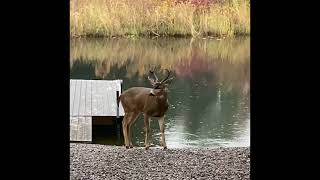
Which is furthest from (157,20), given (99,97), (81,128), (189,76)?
(81,128)

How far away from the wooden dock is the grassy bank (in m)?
5.71

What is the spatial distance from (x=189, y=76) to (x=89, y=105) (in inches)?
107

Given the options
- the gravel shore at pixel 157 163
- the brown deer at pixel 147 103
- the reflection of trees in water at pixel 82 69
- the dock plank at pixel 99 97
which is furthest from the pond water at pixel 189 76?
the gravel shore at pixel 157 163

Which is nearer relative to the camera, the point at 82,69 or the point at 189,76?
the point at 189,76

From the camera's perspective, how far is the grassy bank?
1355cm

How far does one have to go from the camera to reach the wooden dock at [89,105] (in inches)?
233

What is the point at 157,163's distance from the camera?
414cm

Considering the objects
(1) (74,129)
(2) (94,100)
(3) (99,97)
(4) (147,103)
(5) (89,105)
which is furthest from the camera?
(3) (99,97)

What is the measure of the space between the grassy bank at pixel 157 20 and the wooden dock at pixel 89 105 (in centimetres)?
571

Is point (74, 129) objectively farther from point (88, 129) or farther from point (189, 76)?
point (189, 76)

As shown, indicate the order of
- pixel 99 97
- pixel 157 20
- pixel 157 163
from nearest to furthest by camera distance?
pixel 157 163 → pixel 99 97 → pixel 157 20
